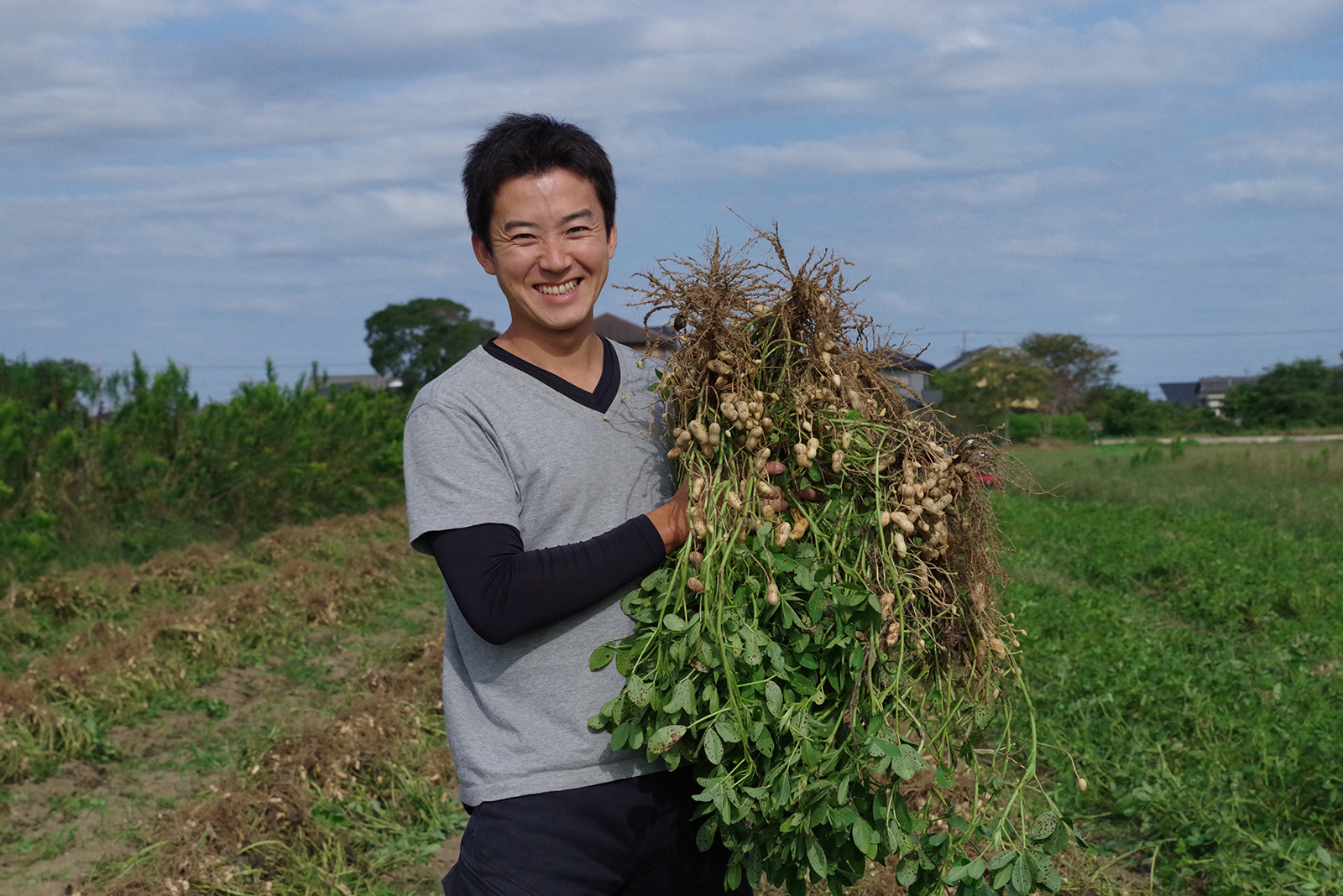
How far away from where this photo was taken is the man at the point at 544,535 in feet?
5.51

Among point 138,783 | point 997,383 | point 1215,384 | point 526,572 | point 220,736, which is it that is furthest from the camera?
point 1215,384

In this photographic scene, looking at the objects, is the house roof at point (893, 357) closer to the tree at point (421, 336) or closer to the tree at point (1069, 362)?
the tree at point (421, 336)

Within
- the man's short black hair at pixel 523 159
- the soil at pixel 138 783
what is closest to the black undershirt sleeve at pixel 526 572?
the man's short black hair at pixel 523 159

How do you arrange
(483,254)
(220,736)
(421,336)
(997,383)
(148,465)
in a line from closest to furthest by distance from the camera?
1. (483,254)
2. (220,736)
3. (148,465)
4. (421,336)
5. (997,383)

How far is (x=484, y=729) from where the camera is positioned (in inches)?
69.4

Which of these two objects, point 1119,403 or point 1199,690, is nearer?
point 1199,690

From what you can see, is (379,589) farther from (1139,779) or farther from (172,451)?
(1139,779)

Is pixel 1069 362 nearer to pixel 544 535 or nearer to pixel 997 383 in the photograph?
pixel 997 383

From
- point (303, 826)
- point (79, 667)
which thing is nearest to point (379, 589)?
point (79, 667)

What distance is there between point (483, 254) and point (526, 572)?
23.1 inches

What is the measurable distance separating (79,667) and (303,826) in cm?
237

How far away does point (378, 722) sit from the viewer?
4941 millimetres

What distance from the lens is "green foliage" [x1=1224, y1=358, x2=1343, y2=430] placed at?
142ft

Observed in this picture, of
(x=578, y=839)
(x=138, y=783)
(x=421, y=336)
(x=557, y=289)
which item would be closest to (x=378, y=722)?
(x=138, y=783)
